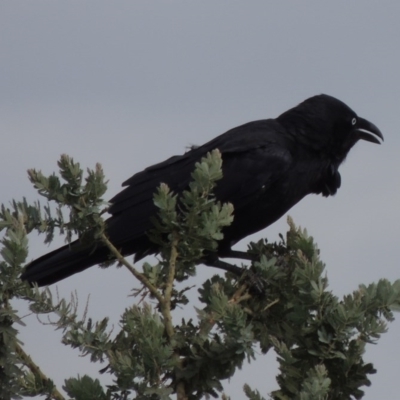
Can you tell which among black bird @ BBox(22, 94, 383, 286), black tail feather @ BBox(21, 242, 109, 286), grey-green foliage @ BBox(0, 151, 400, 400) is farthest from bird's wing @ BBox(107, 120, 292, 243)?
grey-green foliage @ BBox(0, 151, 400, 400)

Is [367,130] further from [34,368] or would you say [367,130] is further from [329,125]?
[34,368]

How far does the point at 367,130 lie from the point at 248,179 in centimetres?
193

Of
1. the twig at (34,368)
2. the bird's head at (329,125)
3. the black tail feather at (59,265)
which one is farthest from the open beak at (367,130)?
the twig at (34,368)

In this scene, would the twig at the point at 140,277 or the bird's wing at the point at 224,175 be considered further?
the bird's wing at the point at 224,175

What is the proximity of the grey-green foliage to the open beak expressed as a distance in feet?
13.3

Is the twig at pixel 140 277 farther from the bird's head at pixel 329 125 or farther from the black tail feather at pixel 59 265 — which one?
the bird's head at pixel 329 125

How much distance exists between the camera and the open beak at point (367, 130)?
339 inches

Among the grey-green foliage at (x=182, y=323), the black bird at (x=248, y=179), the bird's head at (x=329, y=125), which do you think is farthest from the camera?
the bird's head at (x=329, y=125)

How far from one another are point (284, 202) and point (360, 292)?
11.1ft

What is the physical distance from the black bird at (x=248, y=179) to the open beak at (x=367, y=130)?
0.84 ft

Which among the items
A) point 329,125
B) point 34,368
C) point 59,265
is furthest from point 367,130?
point 34,368

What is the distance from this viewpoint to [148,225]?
22.3ft

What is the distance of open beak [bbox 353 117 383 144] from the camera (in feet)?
28.3

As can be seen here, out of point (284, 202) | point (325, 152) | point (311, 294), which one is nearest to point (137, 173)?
point (284, 202)
